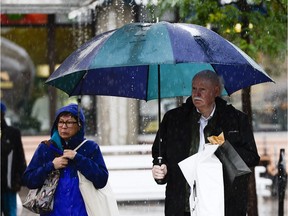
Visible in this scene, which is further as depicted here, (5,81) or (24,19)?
(5,81)

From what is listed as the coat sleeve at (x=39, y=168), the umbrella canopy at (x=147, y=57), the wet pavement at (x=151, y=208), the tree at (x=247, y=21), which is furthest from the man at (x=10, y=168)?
the coat sleeve at (x=39, y=168)

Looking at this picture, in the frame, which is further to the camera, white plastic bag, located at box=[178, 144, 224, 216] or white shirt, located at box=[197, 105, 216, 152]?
white shirt, located at box=[197, 105, 216, 152]

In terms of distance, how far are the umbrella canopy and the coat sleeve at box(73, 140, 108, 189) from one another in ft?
1.50

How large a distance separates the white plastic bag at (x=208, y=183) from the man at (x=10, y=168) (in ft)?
16.4

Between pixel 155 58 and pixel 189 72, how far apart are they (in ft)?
5.02

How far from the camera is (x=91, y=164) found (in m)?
7.41

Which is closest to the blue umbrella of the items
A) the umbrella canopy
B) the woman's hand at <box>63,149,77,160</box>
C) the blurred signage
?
the umbrella canopy

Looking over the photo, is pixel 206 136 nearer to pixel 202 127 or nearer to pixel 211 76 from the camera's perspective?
pixel 202 127

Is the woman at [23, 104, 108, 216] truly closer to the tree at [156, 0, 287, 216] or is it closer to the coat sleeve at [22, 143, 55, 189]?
the coat sleeve at [22, 143, 55, 189]

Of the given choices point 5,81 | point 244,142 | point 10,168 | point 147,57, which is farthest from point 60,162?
point 5,81

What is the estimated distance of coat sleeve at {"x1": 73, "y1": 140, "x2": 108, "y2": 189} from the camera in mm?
7344

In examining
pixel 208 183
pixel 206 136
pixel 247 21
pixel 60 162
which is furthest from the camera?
pixel 247 21

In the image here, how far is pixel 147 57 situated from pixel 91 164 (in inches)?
47.5

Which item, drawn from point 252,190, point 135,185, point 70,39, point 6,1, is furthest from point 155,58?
point 70,39
